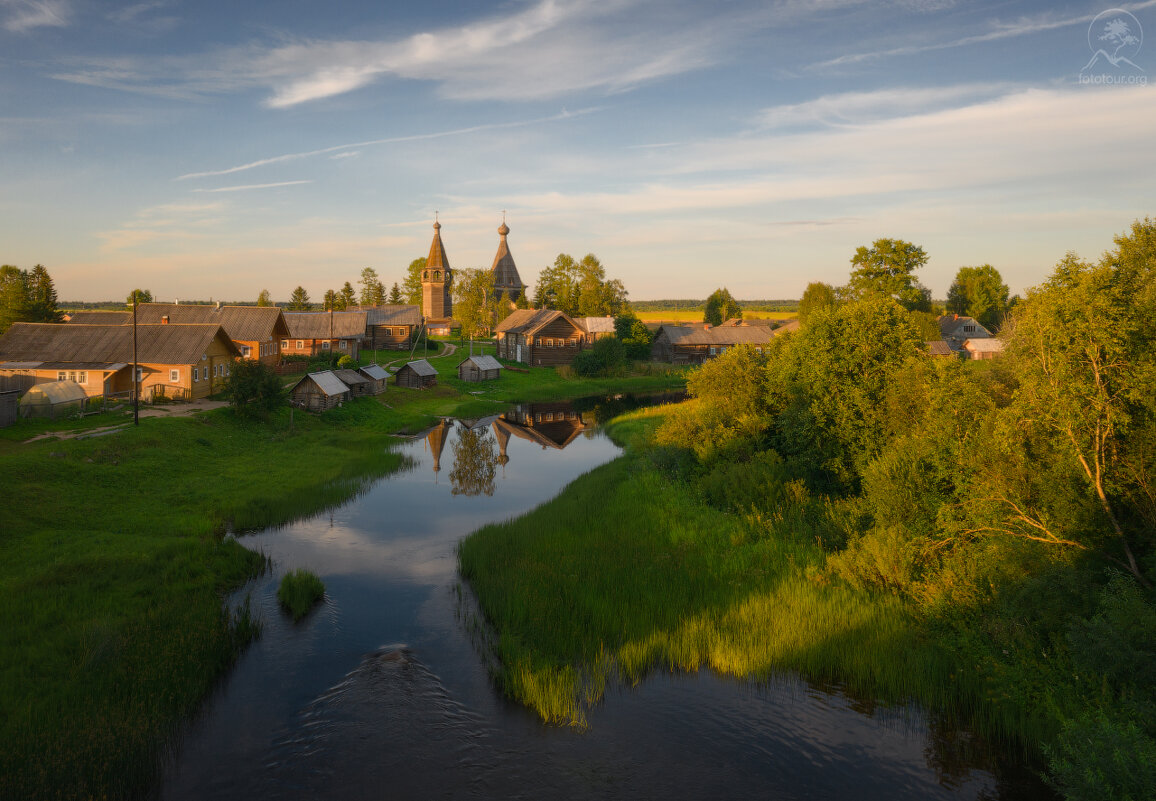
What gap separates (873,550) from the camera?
1636cm

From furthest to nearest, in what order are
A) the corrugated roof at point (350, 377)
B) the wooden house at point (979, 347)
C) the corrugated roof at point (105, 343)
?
the wooden house at point (979, 347) < the corrugated roof at point (350, 377) < the corrugated roof at point (105, 343)

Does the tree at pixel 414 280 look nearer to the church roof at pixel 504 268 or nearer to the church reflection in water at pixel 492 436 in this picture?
the church roof at pixel 504 268

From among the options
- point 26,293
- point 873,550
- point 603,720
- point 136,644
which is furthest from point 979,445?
point 26,293

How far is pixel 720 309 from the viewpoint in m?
118

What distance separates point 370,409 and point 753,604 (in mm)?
36042

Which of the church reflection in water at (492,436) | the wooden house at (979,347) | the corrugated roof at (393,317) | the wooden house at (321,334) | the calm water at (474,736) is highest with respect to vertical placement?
the corrugated roof at (393,317)

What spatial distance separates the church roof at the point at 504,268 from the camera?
4496 inches

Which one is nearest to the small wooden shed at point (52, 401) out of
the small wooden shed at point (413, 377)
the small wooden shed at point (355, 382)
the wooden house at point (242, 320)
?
the small wooden shed at point (355, 382)

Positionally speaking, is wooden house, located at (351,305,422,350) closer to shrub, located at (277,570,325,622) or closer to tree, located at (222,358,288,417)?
tree, located at (222,358,288,417)

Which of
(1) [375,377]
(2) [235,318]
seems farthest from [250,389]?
(2) [235,318]

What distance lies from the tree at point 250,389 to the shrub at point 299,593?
72.0 feet

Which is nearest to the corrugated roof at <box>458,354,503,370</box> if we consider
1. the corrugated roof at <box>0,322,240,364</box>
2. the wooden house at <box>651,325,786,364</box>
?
the corrugated roof at <box>0,322,240,364</box>

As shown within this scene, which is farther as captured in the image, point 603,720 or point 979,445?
point 979,445

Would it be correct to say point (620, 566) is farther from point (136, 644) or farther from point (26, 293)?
point (26, 293)
